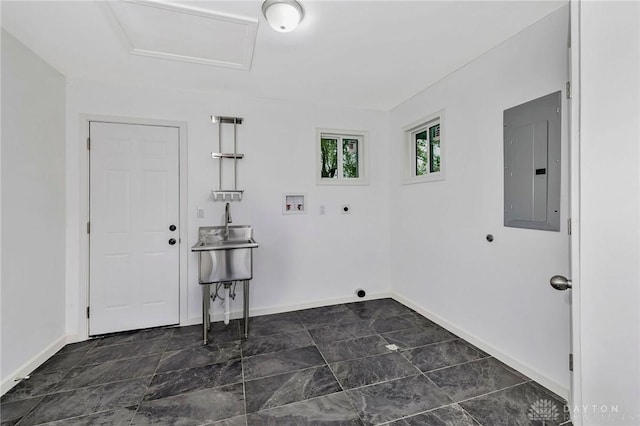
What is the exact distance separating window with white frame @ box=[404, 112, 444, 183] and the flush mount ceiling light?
177 cm

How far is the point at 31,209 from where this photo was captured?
7.09ft

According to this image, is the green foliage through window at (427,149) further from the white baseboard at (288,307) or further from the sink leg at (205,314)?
the sink leg at (205,314)

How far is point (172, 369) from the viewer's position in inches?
85.0

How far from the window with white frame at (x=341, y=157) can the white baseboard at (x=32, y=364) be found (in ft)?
9.66

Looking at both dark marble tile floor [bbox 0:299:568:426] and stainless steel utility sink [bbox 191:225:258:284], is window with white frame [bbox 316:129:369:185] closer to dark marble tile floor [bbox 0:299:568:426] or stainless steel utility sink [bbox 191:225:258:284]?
stainless steel utility sink [bbox 191:225:258:284]

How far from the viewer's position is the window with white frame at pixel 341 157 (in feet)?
11.5

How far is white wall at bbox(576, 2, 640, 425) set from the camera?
72 cm

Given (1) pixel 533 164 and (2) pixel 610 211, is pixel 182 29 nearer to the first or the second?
(2) pixel 610 211

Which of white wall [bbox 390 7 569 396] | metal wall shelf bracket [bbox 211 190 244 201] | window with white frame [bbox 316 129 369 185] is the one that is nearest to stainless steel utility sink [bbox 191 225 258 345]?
metal wall shelf bracket [bbox 211 190 244 201]

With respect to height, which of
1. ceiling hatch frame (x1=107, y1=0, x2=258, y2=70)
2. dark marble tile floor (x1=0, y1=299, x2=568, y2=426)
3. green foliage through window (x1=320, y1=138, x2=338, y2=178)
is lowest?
dark marble tile floor (x1=0, y1=299, x2=568, y2=426)

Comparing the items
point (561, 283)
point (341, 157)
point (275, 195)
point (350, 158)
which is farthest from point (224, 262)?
point (561, 283)

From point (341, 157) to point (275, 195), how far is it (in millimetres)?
1018

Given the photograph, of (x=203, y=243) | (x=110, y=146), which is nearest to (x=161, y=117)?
(x=110, y=146)

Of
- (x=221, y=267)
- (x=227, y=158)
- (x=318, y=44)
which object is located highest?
(x=318, y=44)
